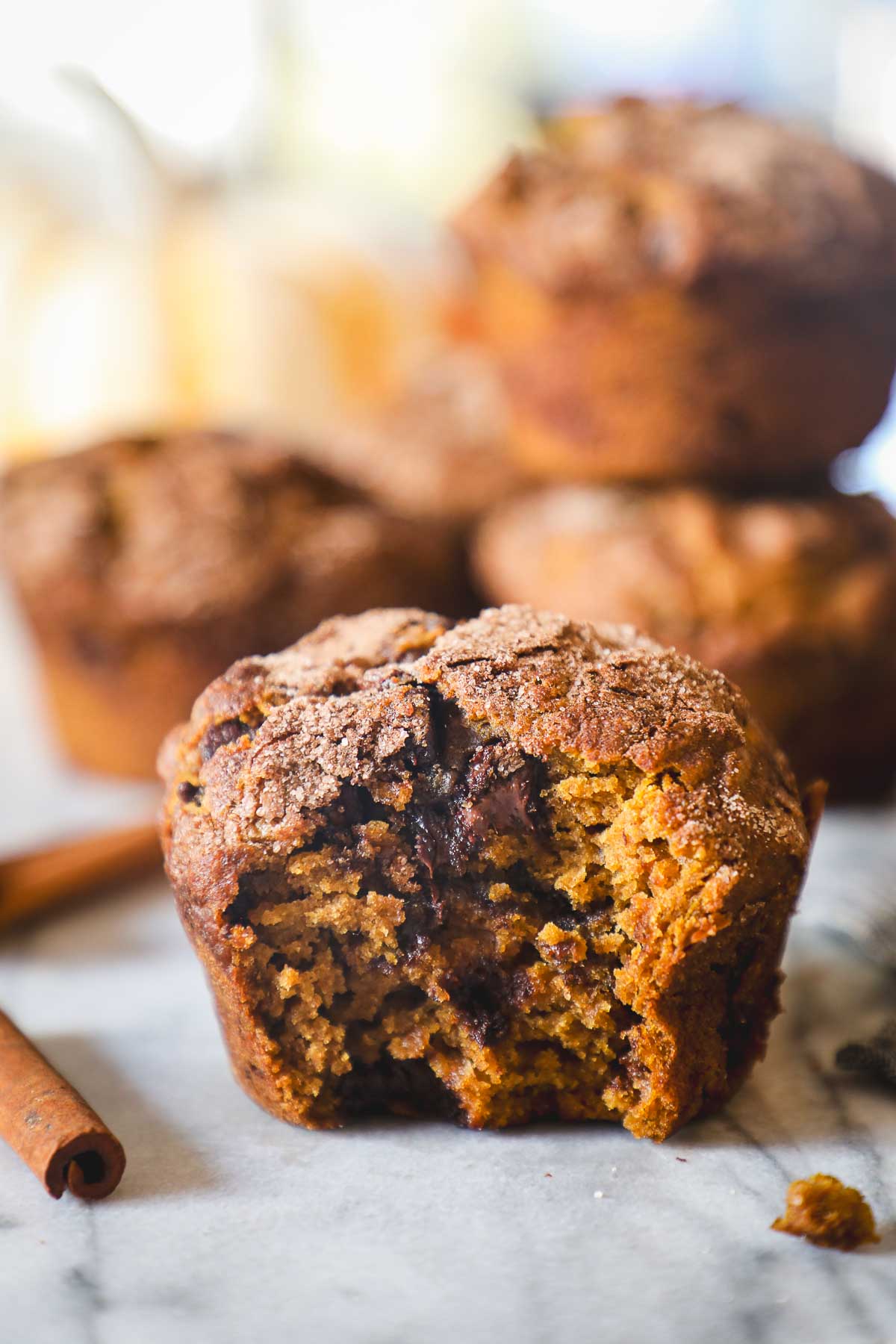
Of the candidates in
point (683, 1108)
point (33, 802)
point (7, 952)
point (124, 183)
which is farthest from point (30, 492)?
point (683, 1108)

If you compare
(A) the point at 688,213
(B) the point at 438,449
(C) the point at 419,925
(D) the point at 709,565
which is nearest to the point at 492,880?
(C) the point at 419,925

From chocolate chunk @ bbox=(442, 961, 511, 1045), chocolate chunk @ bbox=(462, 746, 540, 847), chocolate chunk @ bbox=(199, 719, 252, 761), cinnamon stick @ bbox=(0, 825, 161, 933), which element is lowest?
cinnamon stick @ bbox=(0, 825, 161, 933)

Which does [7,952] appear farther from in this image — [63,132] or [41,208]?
[63,132]

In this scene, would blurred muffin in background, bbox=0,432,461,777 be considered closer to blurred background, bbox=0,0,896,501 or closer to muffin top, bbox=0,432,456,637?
muffin top, bbox=0,432,456,637

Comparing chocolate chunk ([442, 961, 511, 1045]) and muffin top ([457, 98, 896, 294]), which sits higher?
muffin top ([457, 98, 896, 294])

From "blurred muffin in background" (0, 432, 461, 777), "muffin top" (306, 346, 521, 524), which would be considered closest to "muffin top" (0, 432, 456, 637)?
"blurred muffin in background" (0, 432, 461, 777)
